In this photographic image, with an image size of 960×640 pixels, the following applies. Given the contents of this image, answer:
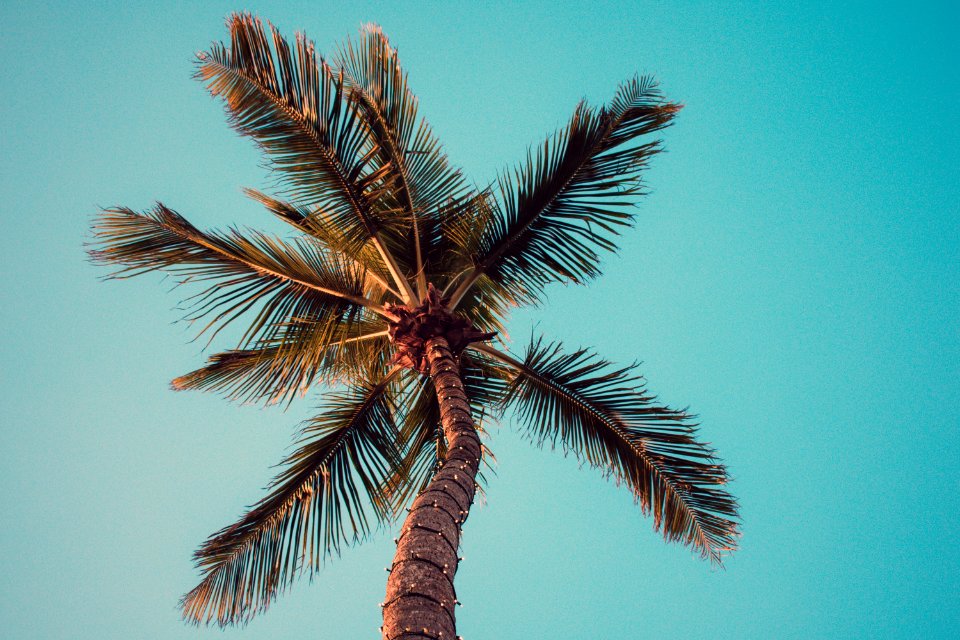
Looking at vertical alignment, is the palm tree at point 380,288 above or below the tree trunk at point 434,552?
above

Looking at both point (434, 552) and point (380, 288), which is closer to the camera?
point (434, 552)

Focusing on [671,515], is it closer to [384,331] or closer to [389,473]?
[389,473]

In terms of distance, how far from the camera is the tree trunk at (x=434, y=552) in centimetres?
285

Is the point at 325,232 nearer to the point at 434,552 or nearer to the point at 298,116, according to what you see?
the point at 298,116

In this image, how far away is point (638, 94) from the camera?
6.58 metres

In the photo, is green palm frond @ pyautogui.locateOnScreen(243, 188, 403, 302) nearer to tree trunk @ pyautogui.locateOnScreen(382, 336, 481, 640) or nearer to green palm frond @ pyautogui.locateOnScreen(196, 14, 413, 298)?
green palm frond @ pyautogui.locateOnScreen(196, 14, 413, 298)

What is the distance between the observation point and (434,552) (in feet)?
10.7

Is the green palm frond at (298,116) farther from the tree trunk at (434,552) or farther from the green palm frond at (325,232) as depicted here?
the tree trunk at (434,552)

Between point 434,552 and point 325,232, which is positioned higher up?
point 325,232

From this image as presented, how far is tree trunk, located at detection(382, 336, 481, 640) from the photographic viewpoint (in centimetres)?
285

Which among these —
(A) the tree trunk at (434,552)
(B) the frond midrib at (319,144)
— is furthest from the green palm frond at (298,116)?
(A) the tree trunk at (434,552)

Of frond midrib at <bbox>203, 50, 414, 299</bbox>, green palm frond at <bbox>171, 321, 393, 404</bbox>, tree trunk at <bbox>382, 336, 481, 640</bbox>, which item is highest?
frond midrib at <bbox>203, 50, 414, 299</bbox>

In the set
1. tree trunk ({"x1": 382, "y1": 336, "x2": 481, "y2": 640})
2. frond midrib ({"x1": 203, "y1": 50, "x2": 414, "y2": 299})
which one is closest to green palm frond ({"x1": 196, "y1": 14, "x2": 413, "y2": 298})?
frond midrib ({"x1": 203, "y1": 50, "x2": 414, "y2": 299})

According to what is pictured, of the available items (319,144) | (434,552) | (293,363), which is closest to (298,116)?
(319,144)
